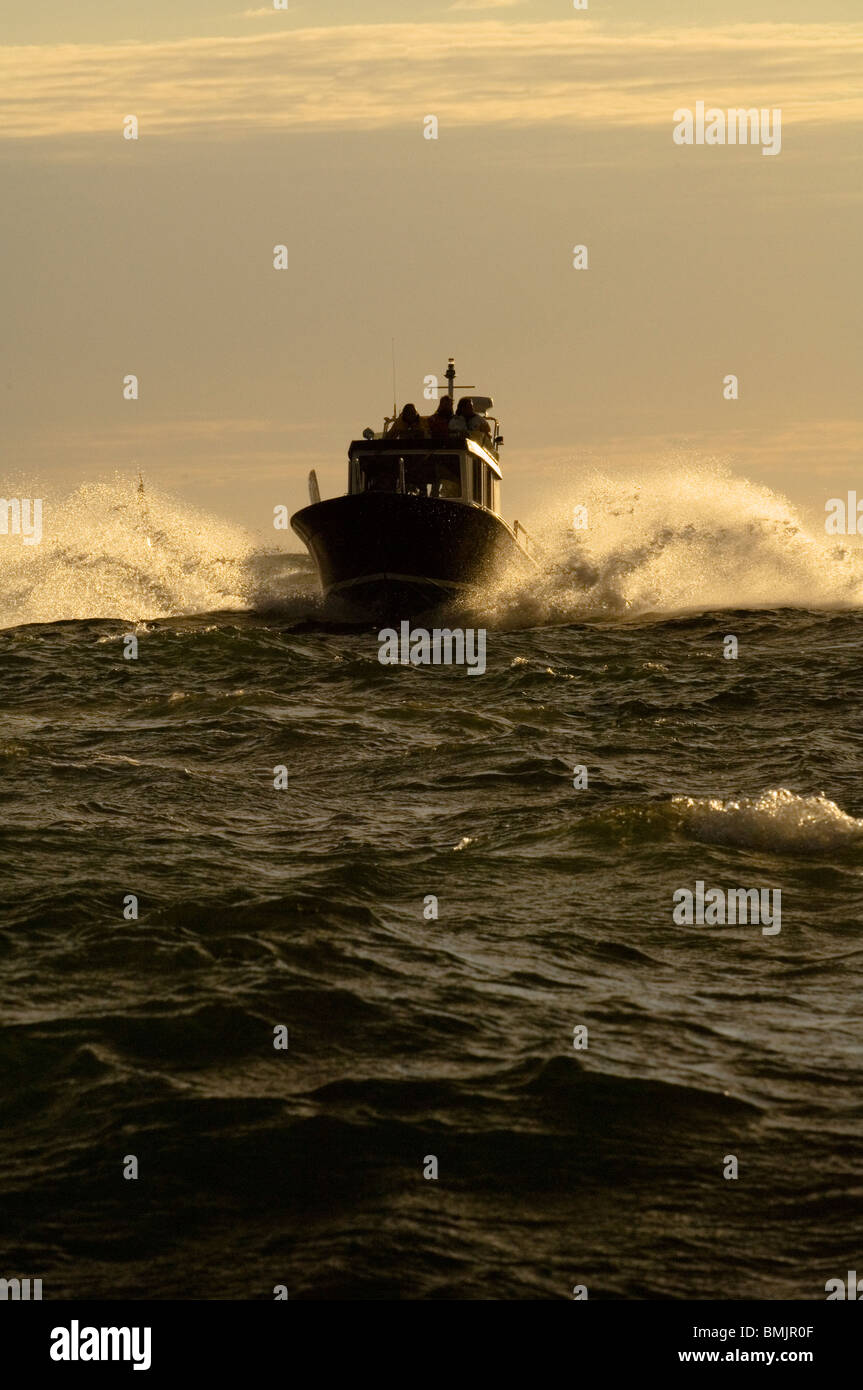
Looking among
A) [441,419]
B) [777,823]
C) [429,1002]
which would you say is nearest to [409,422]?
[441,419]

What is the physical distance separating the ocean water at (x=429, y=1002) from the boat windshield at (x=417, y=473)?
13434 millimetres

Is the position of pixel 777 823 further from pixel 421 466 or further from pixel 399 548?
pixel 421 466

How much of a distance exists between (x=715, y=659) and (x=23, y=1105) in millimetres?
20201

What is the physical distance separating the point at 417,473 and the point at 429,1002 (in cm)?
2556

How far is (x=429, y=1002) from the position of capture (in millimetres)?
9086

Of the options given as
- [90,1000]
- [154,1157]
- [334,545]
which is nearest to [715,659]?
[334,545]

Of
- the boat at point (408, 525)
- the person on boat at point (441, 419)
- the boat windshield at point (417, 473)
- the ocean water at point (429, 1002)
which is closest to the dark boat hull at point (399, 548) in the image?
the boat at point (408, 525)

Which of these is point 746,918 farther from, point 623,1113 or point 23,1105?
point 23,1105

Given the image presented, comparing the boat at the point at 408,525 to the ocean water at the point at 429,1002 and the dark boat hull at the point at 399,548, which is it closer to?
the dark boat hull at the point at 399,548

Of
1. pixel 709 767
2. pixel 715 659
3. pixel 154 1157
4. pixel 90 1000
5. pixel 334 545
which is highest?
pixel 334 545

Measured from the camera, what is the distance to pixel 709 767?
16.5 metres

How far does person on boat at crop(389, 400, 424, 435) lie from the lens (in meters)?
34.2

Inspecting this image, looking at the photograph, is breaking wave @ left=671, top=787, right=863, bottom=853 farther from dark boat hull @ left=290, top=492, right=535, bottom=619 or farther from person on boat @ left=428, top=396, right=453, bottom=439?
person on boat @ left=428, top=396, right=453, bottom=439

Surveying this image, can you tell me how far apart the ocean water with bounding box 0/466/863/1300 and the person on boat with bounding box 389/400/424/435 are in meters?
14.3
